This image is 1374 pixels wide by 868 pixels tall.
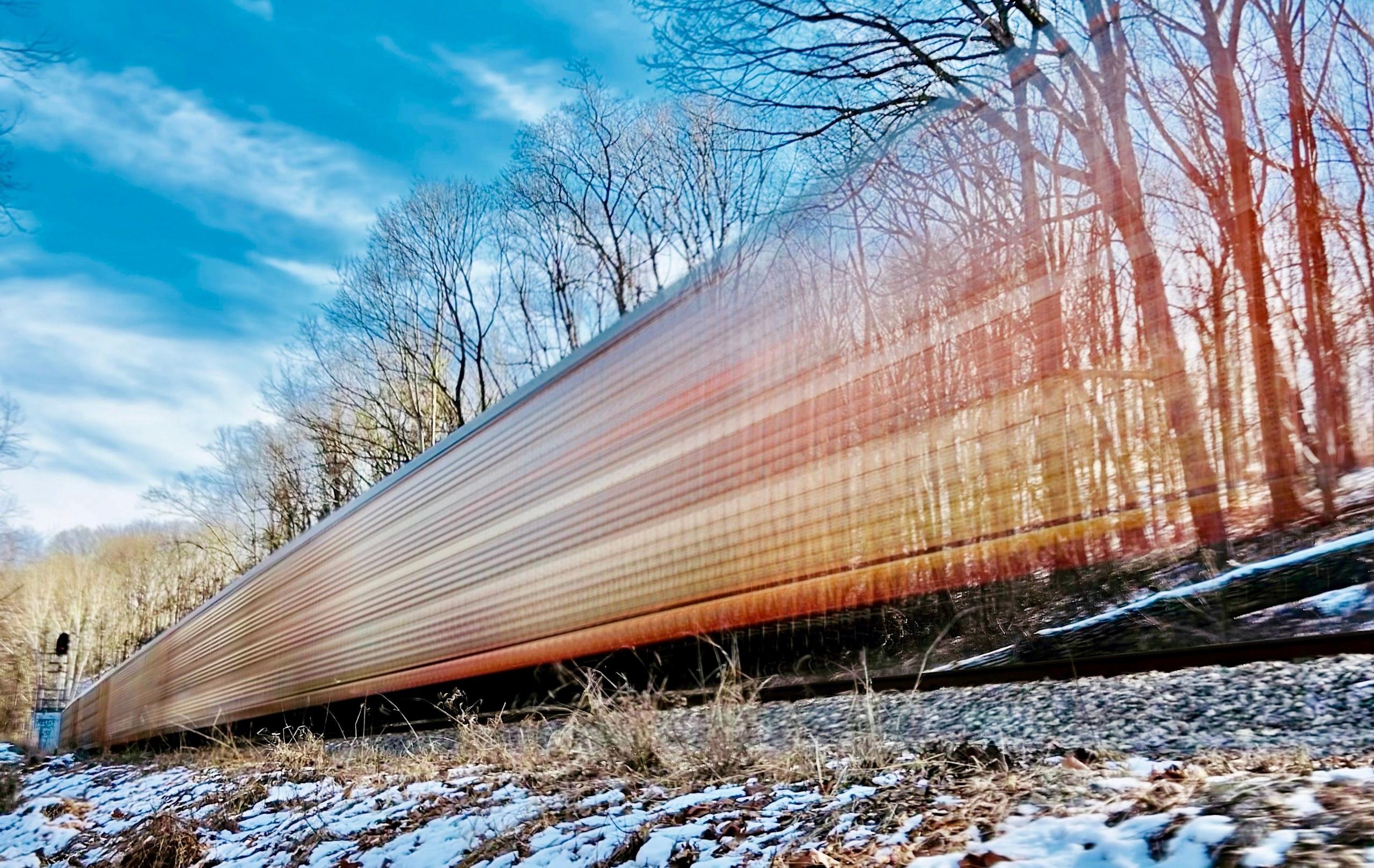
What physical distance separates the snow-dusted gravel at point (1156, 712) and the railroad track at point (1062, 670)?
3 centimetres

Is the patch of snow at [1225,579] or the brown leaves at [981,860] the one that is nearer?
the brown leaves at [981,860]

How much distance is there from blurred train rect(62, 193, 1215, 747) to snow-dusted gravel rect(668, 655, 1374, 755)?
1.09 feet

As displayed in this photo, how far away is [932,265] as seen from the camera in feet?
10.6

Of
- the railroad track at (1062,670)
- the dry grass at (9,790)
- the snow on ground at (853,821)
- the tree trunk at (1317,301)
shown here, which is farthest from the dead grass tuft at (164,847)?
the dry grass at (9,790)

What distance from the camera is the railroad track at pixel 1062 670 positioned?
2271 mm

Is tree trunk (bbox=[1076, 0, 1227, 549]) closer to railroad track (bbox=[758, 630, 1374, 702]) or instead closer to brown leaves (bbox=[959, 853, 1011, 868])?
railroad track (bbox=[758, 630, 1374, 702])

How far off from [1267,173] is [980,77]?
2.05 metres

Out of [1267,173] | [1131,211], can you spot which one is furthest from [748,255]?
[1267,173]

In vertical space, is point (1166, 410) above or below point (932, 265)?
below

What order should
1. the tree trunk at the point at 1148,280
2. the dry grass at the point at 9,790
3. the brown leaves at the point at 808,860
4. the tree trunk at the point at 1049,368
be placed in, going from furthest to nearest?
the dry grass at the point at 9,790
the tree trunk at the point at 1049,368
the tree trunk at the point at 1148,280
the brown leaves at the point at 808,860

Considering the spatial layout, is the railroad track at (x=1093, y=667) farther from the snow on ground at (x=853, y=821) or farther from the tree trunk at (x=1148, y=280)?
the snow on ground at (x=853, y=821)

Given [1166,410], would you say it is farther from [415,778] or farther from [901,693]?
[415,778]

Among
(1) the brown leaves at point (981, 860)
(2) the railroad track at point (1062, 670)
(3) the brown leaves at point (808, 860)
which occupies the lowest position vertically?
(3) the brown leaves at point (808, 860)

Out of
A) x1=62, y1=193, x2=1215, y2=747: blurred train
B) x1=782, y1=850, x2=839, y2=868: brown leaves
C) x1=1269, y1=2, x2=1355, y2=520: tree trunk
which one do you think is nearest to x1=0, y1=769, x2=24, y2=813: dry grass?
x1=62, y1=193, x2=1215, y2=747: blurred train
